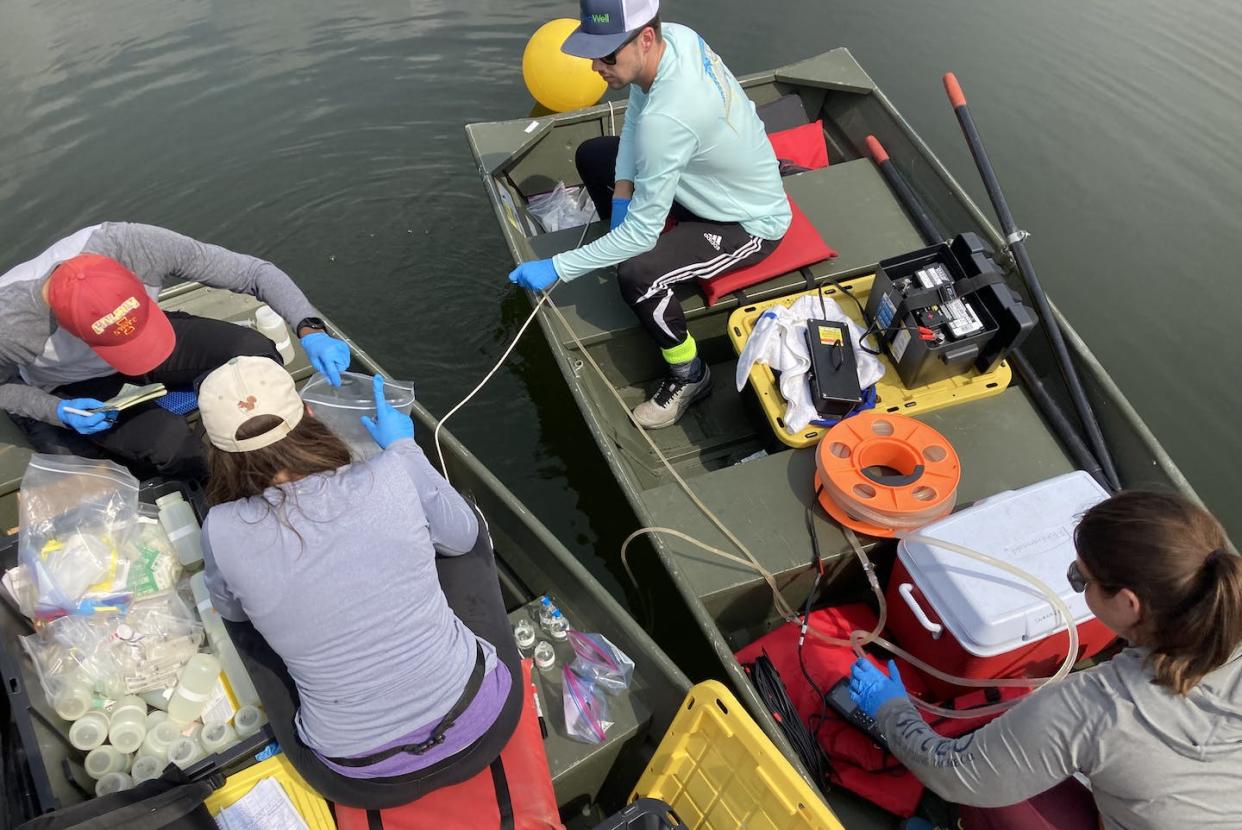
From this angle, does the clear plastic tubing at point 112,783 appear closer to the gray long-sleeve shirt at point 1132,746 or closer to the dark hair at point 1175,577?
the gray long-sleeve shirt at point 1132,746

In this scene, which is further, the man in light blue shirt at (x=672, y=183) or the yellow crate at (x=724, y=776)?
the man in light blue shirt at (x=672, y=183)

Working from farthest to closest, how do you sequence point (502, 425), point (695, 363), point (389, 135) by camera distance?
point (389, 135)
point (502, 425)
point (695, 363)

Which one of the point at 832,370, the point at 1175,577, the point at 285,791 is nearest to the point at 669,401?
the point at 832,370

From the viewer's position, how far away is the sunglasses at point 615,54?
306cm

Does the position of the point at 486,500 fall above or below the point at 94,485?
below

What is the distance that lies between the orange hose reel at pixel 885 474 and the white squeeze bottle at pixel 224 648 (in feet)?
7.50

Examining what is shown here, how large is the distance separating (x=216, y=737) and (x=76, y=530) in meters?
1.07

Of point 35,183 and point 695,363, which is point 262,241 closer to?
point 35,183

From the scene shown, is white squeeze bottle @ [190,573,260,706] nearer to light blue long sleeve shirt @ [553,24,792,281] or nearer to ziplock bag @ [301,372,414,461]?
ziplock bag @ [301,372,414,461]

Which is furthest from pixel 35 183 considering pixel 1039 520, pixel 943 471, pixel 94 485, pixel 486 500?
pixel 1039 520

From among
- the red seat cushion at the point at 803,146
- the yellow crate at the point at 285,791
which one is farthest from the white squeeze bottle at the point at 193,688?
the red seat cushion at the point at 803,146

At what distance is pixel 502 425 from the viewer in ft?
16.0

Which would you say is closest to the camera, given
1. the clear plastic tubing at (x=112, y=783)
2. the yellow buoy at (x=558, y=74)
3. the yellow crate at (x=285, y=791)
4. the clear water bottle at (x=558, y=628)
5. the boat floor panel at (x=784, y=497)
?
the yellow crate at (x=285, y=791)

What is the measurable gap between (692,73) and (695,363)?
1386 millimetres
